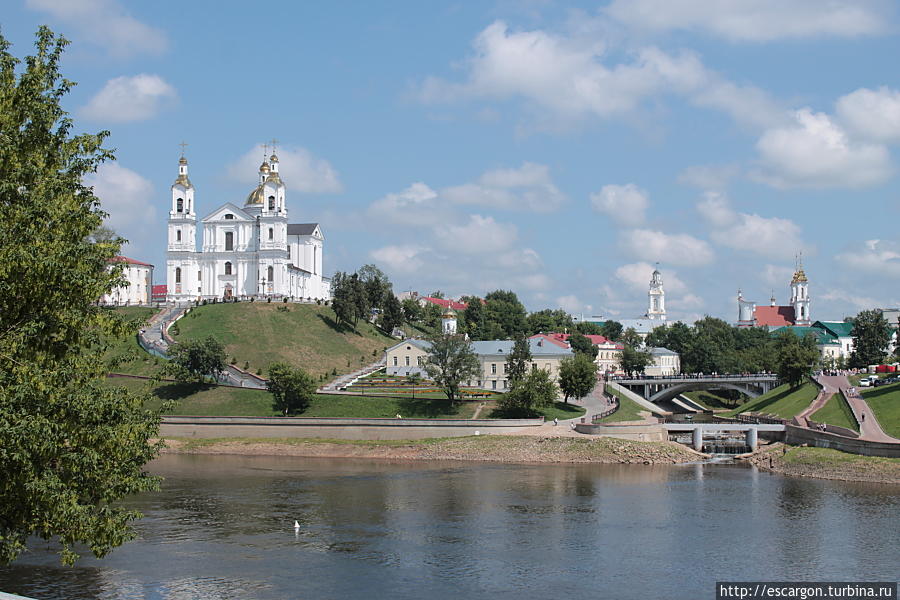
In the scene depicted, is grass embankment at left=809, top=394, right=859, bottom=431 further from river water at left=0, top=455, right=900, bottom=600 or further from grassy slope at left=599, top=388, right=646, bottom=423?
grassy slope at left=599, top=388, right=646, bottom=423

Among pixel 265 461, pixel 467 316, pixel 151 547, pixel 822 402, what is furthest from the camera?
pixel 467 316

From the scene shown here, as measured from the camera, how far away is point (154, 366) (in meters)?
87.2

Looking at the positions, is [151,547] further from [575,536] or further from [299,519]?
[575,536]

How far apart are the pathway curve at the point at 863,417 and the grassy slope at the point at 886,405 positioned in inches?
15.2

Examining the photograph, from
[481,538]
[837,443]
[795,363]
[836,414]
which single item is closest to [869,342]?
[795,363]

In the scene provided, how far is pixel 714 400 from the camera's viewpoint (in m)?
110

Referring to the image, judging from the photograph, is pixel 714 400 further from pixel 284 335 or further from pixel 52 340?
pixel 52 340

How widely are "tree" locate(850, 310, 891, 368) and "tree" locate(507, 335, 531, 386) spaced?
41276 millimetres

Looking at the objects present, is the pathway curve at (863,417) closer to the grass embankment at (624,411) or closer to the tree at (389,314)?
the grass embankment at (624,411)

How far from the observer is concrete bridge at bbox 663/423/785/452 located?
225 ft

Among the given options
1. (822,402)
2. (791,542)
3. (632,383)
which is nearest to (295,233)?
(632,383)

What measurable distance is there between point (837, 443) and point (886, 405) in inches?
378

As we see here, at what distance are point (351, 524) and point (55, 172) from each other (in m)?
24.8

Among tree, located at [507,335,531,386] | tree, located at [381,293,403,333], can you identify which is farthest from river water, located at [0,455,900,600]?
tree, located at [381,293,403,333]
